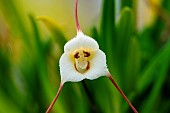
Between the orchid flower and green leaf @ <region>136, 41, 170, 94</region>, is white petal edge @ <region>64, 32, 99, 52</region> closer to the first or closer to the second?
the orchid flower

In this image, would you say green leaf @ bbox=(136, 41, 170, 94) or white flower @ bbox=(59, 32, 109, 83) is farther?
green leaf @ bbox=(136, 41, 170, 94)

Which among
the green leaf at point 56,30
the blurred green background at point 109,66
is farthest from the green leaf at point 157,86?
the green leaf at point 56,30

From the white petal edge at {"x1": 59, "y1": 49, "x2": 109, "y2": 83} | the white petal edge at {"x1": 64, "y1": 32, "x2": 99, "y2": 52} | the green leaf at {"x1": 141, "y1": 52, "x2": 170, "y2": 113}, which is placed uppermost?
the white petal edge at {"x1": 64, "y1": 32, "x2": 99, "y2": 52}

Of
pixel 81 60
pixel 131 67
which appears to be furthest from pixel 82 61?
pixel 131 67

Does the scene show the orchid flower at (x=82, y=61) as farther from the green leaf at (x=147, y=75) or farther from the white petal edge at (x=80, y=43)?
the green leaf at (x=147, y=75)

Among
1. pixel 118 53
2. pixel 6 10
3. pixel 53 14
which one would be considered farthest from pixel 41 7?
pixel 118 53

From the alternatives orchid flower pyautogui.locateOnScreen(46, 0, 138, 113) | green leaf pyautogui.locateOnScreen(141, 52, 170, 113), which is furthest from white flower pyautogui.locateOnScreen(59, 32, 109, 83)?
green leaf pyautogui.locateOnScreen(141, 52, 170, 113)

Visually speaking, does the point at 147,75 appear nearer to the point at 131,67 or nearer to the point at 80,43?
the point at 131,67

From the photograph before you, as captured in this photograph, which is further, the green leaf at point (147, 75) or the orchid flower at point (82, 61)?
the green leaf at point (147, 75)
